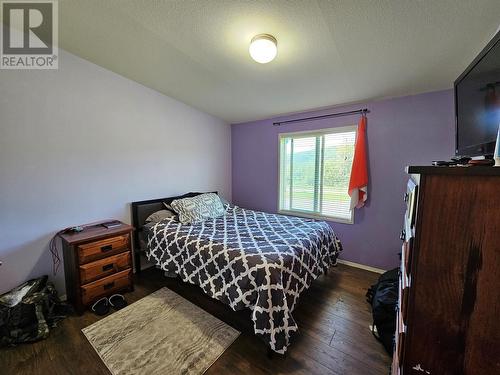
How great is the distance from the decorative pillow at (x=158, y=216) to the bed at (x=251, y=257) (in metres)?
0.07

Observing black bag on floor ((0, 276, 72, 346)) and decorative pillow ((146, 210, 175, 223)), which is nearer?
black bag on floor ((0, 276, 72, 346))

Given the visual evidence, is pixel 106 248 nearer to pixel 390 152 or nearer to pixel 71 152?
pixel 71 152

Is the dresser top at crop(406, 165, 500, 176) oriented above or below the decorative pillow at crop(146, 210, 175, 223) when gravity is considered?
above

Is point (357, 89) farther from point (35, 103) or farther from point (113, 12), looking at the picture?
point (35, 103)

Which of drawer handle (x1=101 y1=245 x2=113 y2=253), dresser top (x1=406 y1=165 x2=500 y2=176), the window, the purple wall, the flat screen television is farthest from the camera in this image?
the window

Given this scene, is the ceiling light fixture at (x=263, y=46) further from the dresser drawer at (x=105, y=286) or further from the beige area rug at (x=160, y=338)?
the dresser drawer at (x=105, y=286)

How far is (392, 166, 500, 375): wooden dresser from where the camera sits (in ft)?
1.86

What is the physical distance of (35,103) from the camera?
186cm

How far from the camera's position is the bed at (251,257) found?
4.75 feet

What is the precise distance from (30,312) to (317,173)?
346 cm

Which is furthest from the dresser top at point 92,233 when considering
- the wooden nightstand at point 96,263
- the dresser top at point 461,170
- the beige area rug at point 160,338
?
the dresser top at point 461,170

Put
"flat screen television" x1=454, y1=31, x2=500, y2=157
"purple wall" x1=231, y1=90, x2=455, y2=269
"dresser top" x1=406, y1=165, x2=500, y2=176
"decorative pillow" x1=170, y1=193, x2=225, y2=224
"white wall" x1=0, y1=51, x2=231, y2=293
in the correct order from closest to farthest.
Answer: "dresser top" x1=406, y1=165, x2=500, y2=176, "flat screen television" x1=454, y1=31, x2=500, y2=157, "white wall" x1=0, y1=51, x2=231, y2=293, "purple wall" x1=231, y1=90, x2=455, y2=269, "decorative pillow" x1=170, y1=193, x2=225, y2=224

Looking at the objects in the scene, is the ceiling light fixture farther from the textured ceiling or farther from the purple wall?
the purple wall

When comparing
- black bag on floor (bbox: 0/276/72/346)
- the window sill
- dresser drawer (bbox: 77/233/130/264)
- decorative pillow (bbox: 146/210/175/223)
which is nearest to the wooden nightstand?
dresser drawer (bbox: 77/233/130/264)
